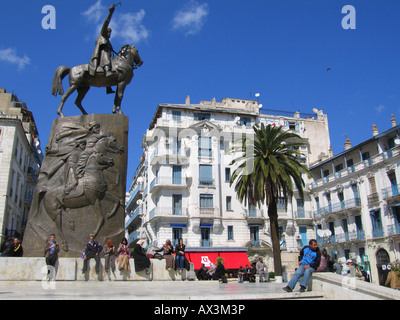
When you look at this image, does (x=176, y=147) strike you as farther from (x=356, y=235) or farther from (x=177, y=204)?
(x=356, y=235)

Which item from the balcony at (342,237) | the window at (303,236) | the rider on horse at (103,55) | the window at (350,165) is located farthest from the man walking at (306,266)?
the window at (303,236)

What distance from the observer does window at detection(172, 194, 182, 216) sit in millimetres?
45062

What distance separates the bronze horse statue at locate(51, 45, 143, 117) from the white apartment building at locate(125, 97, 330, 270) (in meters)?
28.5

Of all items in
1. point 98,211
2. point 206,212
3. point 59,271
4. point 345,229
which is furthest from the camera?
point 345,229

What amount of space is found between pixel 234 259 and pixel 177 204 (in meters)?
9.64

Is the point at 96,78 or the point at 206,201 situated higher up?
the point at 96,78

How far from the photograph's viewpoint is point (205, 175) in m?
47.1

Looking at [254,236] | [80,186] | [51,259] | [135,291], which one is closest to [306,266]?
[135,291]

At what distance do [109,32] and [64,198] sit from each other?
23.1ft

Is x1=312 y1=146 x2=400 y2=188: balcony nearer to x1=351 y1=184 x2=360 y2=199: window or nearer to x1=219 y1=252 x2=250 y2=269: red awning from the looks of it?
x1=351 y1=184 x2=360 y2=199: window

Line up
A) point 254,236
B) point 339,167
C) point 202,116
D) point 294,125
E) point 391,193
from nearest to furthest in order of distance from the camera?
1. point 391,193
2. point 254,236
3. point 339,167
4. point 202,116
5. point 294,125

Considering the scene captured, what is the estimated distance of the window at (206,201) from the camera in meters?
45.8
